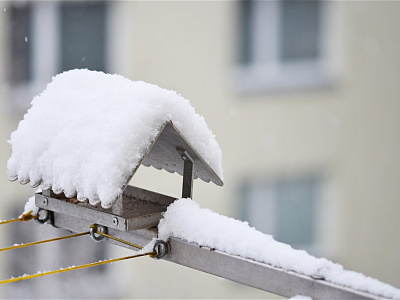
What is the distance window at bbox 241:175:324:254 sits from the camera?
3215 millimetres

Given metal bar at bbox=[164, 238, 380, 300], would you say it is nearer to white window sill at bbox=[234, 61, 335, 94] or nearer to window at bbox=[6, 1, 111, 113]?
window at bbox=[6, 1, 111, 113]

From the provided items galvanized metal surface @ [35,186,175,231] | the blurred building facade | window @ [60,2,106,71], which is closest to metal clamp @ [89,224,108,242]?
galvanized metal surface @ [35,186,175,231]

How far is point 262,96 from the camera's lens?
3.12 metres

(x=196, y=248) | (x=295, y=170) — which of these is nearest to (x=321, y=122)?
(x=295, y=170)

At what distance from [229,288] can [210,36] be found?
1.16m

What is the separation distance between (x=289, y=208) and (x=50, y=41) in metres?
1.41

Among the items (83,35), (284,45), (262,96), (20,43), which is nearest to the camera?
(20,43)

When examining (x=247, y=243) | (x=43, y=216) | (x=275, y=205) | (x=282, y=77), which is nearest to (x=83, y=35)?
(x=282, y=77)

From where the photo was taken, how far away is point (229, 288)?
10.5 feet

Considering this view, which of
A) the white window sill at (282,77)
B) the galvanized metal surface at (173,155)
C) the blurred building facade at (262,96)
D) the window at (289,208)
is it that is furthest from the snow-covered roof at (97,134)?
the window at (289,208)

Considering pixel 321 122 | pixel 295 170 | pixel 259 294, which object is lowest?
pixel 259 294

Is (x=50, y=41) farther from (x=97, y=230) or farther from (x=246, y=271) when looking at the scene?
(x=246, y=271)

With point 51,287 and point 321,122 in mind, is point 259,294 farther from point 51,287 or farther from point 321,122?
point 51,287

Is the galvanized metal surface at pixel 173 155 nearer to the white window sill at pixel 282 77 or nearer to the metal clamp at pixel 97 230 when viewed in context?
the metal clamp at pixel 97 230
